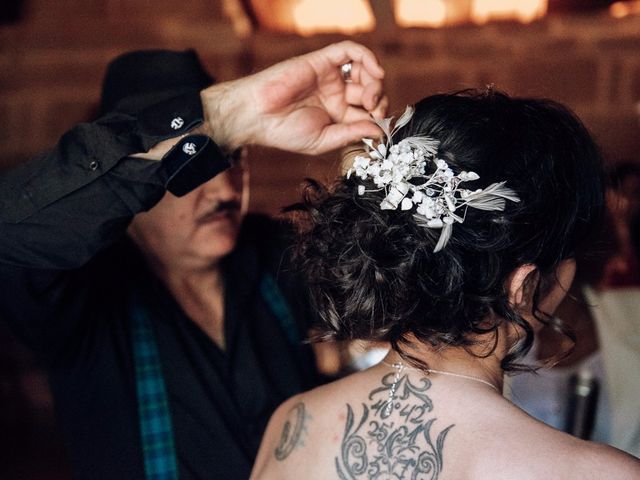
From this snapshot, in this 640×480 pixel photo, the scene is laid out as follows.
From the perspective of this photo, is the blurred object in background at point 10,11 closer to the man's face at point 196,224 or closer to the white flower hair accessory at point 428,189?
the man's face at point 196,224

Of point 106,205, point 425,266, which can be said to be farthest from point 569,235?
point 106,205

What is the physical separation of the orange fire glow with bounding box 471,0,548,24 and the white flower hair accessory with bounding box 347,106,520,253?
6.22 feet

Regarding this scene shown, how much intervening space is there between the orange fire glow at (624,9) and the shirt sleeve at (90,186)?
2283 millimetres

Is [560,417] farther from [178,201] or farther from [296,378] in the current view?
[178,201]

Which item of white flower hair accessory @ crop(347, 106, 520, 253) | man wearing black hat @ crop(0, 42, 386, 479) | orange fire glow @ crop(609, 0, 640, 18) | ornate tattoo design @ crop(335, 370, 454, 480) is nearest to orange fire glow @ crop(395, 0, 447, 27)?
orange fire glow @ crop(609, 0, 640, 18)

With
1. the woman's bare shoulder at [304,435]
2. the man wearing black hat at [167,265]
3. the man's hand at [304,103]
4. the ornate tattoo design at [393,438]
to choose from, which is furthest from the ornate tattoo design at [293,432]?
the man's hand at [304,103]

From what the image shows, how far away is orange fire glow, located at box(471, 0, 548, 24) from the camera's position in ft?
9.54

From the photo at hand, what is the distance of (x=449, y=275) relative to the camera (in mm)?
1224

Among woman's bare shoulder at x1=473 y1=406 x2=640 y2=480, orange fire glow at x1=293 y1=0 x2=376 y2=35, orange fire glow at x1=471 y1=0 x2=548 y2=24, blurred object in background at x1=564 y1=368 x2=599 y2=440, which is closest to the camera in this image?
woman's bare shoulder at x1=473 y1=406 x2=640 y2=480

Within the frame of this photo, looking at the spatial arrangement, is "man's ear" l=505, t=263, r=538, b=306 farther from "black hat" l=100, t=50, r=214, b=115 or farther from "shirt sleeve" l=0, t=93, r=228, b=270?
"black hat" l=100, t=50, r=214, b=115

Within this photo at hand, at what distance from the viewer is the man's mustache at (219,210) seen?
186cm

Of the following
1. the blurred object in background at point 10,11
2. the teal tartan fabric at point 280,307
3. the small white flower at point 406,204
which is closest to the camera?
the small white flower at point 406,204

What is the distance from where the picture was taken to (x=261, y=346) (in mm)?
1957

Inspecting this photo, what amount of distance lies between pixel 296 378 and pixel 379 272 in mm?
789
